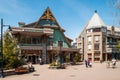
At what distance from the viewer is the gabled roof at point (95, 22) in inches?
2942

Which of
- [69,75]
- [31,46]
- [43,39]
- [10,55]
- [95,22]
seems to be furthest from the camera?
[95,22]

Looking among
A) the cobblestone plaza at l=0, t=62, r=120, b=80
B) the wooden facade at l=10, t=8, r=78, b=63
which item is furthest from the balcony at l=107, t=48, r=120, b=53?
the cobblestone plaza at l=0, t=62, r=120, b=80

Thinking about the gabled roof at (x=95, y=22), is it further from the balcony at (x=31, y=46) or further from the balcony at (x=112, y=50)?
the balcony at (x=31, y=46)

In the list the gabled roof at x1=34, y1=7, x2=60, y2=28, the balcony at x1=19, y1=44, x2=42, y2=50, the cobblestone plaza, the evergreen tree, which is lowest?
the cobblestone plaza

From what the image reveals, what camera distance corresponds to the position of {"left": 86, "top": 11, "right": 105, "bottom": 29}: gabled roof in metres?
74.7

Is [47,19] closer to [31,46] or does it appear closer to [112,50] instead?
[31,46]

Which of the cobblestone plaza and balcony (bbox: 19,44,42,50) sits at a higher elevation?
balcony (bbox: 19,44,42,50)

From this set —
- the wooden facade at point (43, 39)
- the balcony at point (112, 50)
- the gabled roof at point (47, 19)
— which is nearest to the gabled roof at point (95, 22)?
the balcony at point (112, 50)

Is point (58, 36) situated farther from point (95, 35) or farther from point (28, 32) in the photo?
point (95, 35)

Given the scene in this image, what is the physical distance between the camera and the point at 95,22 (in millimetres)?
76375

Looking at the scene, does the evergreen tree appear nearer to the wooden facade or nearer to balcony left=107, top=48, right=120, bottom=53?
the wooden facade

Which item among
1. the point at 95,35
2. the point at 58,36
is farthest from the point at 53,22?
the point at 95,35

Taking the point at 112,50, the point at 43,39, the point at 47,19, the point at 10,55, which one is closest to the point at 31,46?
the point at 43,39

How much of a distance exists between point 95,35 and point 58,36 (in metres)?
21.4
